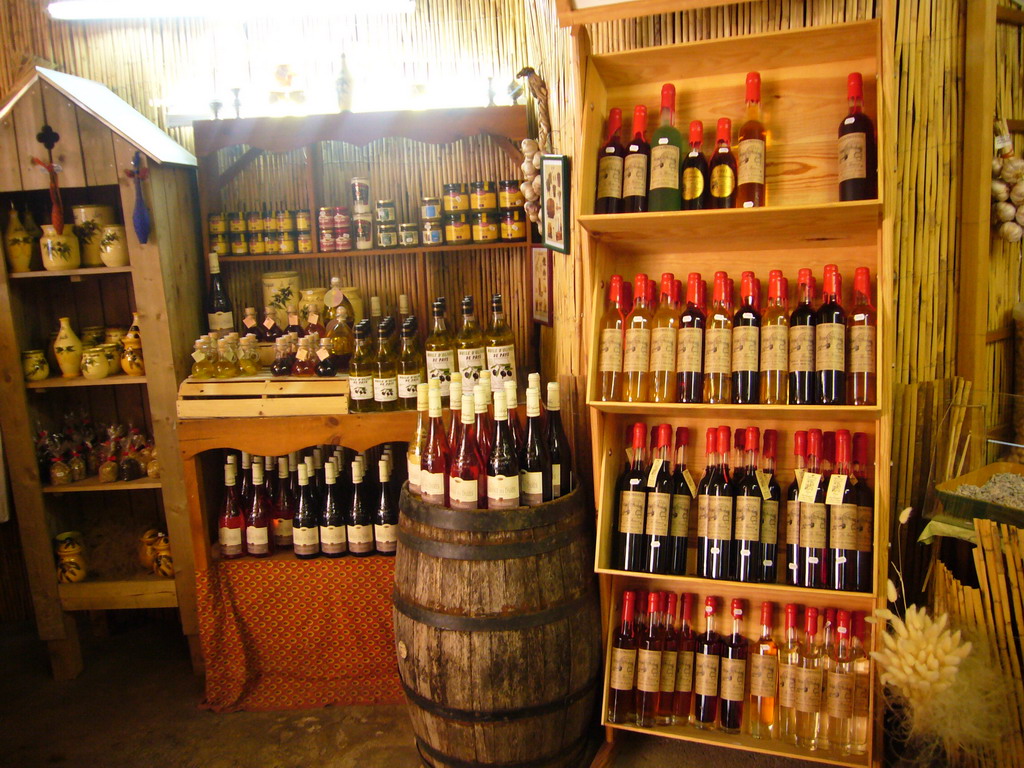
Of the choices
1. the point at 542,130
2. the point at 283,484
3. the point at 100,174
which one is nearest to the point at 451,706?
the point at 283,484

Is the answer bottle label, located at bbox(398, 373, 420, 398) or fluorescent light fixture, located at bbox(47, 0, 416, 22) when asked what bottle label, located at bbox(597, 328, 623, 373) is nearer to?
bottle label, located at bbox(398, 373, 420, 398)

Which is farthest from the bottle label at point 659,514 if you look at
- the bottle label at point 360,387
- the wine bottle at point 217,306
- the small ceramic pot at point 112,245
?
the small ceramic pot at point 112,245

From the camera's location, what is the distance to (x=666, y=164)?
1.92 meters

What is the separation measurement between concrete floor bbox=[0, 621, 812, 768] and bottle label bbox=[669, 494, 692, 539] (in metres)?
0.75

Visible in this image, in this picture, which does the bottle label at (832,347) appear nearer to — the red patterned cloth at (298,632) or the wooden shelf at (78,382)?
the red patterned cloth at (298,632)

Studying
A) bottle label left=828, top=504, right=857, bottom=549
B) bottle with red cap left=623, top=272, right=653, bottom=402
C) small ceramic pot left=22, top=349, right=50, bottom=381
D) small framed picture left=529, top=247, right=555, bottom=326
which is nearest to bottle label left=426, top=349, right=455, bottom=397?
small framed picture left=529, top=247, right=555, bottom=326

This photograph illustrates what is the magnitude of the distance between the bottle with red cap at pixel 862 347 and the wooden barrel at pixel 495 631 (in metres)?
0.81

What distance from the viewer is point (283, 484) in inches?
107

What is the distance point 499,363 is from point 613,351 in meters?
0.59

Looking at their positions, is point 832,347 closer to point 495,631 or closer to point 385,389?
point 495,631

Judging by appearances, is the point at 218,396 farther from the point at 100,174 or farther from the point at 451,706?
the point at 451,706

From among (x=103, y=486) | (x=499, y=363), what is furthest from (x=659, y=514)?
(x=103, y=486)

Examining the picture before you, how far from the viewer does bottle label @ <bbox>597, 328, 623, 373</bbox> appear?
202 centimetres

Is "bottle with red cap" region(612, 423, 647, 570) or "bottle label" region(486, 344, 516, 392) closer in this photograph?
"bottle with red cap" region(612, 423, 647, 570)
